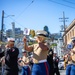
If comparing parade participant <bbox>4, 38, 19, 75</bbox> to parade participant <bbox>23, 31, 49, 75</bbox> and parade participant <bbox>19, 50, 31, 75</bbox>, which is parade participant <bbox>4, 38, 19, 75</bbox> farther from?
parade participant <bbox>19, 50, 31, 75</bbox>

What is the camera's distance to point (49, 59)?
11.1 m

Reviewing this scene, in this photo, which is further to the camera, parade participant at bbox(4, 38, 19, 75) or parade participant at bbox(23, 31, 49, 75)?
parade participant at bbox(4, 38, 19, 75)

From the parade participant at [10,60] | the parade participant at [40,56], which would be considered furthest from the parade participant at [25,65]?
the parade participant at [40,56]

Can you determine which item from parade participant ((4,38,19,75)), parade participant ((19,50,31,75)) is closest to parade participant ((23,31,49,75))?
parade participant ((4,38,19,75))

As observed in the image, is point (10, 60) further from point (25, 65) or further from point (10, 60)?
point (25, 65)

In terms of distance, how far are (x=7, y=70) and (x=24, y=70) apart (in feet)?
13.2

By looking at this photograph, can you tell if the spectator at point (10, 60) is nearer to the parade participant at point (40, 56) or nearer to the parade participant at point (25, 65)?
the parade participant at point (40, 56)

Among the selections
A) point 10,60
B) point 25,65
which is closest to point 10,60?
point 10,60

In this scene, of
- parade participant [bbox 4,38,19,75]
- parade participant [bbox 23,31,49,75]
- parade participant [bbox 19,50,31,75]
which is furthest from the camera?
parade participant [bbox 19,50,31,75]

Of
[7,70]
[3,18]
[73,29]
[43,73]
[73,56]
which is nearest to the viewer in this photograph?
[43,73]

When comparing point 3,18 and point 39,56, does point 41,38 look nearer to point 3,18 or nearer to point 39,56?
point 39,56

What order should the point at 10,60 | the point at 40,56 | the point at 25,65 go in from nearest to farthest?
the point at 40,56 → the point at 10,60 → the point at 25,65

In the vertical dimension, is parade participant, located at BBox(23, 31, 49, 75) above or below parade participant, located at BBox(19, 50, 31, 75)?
above

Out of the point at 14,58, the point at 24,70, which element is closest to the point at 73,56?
the point at 14,58
